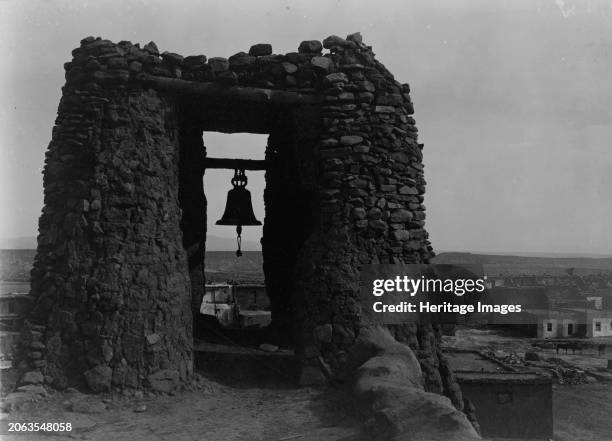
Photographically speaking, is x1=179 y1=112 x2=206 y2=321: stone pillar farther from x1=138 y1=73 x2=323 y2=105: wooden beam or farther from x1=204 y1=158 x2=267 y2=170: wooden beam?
x1=138 y1=73 x2=323 y2=105: wooden beam

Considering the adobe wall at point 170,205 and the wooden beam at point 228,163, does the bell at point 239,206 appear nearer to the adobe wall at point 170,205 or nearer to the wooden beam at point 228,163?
the wooden beam at point 228,163

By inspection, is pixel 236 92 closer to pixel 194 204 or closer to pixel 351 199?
pixel 351 199

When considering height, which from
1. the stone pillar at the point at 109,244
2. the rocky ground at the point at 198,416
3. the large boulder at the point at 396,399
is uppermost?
the stone pillar at the point at 109,244

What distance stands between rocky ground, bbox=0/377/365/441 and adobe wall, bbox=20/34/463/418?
290mm

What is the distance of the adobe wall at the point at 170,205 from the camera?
664 centimetres

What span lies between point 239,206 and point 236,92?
3350mm

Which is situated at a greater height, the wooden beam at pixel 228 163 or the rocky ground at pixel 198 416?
the wooden beam at pixel 228 163

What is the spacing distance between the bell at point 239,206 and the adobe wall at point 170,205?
8.65 ft

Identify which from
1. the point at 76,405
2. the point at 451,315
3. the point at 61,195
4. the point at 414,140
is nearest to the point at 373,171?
the point at 414,140

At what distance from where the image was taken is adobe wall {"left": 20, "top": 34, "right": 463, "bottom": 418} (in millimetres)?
6645

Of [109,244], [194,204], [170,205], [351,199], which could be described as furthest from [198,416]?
[194,204]

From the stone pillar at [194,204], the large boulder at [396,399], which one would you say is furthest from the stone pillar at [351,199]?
the stone pillar at [194,204]

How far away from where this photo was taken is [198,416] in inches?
239

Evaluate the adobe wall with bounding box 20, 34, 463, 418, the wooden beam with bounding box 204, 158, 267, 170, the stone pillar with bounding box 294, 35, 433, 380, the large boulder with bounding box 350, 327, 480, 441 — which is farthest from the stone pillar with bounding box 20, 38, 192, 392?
the wooden beam with bounding box 204, 158, 267, 170
